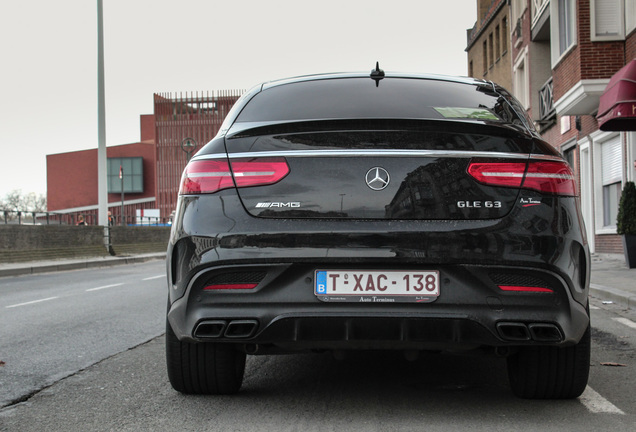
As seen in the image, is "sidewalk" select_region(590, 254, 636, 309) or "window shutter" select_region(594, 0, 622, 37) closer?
"sidewalk" select_region(590, 254, 636, 309)

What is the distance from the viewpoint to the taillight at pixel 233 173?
3.72 meters

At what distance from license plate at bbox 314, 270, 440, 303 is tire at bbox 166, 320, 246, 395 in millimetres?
681

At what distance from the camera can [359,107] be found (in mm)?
4082

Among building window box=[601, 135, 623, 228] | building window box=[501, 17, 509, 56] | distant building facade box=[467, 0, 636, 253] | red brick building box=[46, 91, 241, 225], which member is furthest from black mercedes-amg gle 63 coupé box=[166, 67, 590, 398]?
red brick building box=[46, 91, 241, 225]

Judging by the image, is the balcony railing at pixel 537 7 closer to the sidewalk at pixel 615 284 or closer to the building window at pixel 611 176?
the building window at pixel 611 176

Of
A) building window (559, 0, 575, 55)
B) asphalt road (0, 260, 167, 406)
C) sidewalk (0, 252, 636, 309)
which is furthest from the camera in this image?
building window (559, 0, 575, 55)

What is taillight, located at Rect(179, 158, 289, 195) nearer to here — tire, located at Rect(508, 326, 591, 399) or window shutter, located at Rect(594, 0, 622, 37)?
tire, located at Rect(508, 326, 591, 399)

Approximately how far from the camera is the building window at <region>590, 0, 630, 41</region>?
683 inches

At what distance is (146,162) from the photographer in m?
113

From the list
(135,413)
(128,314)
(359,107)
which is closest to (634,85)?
(128,314)

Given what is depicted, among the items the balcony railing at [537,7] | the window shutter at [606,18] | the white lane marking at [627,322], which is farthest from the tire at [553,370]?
the balcony railing at [537,7]

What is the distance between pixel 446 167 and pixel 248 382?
184cm

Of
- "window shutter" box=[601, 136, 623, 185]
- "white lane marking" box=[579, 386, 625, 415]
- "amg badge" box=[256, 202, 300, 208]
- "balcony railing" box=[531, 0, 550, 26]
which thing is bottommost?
"white lane marking" box=[579, 386, 625, 415]

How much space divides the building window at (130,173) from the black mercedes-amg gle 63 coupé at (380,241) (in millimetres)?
108583
